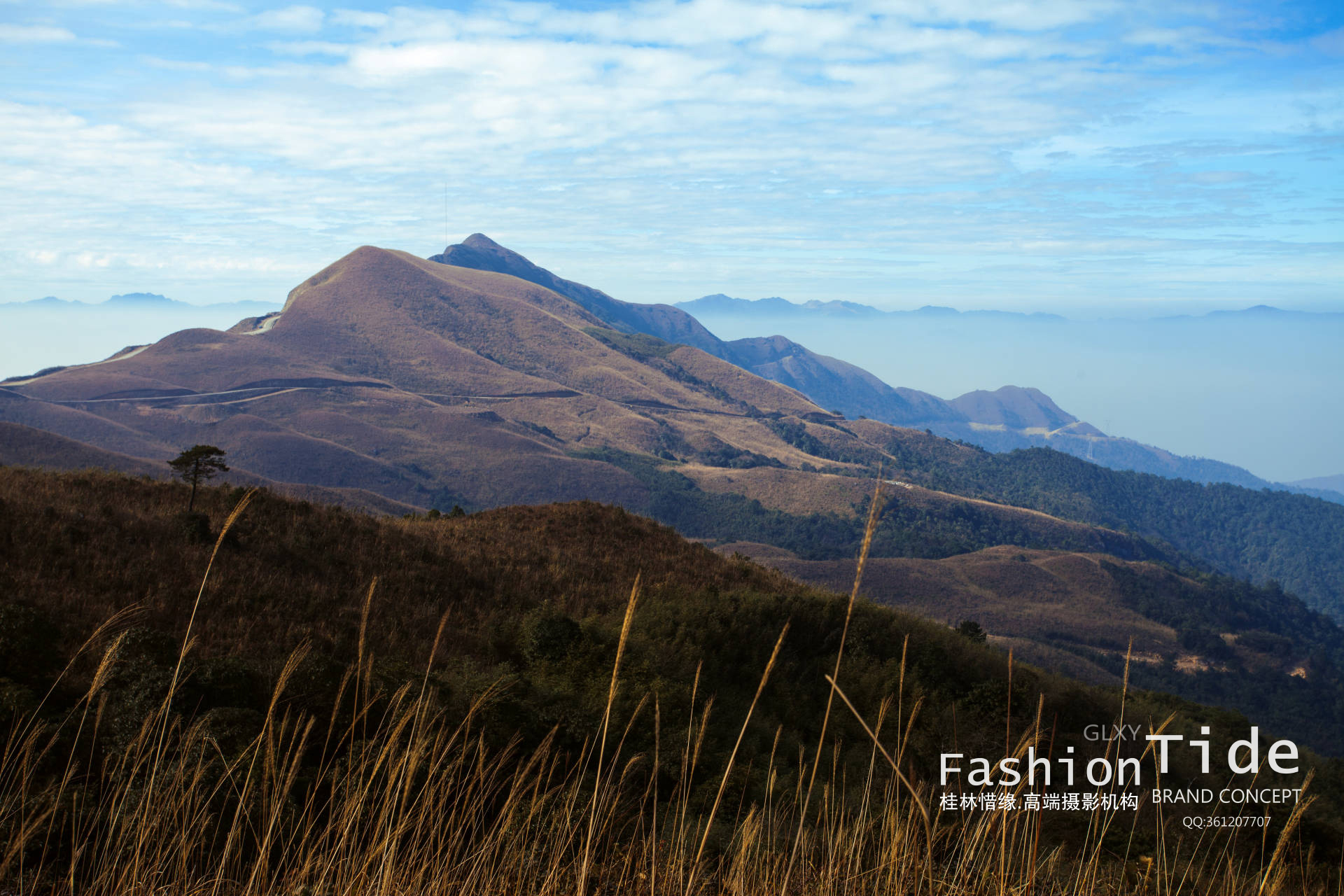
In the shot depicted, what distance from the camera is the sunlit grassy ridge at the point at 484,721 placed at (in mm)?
3967

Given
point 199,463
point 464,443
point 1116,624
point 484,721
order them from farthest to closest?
point 464,443 < point 1116,624 < point 199,463 < point 484,721

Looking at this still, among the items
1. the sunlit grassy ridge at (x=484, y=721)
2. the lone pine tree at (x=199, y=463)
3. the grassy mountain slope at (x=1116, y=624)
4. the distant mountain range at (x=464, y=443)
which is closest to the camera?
the sunlit grassy ridge at (x=484, y=721)

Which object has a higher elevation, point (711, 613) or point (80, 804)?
point (80, 804)

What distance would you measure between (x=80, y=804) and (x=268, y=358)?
187 meters

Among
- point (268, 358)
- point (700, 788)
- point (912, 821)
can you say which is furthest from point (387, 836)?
point (268, 358)

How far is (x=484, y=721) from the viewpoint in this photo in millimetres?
8953

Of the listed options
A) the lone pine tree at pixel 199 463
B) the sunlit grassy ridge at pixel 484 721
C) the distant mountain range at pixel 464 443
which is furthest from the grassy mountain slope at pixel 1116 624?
the lone pine tree at pixel 199 463

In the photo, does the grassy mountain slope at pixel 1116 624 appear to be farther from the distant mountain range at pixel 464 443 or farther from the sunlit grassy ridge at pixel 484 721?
the sunlit grassy ridge at pixel 484 721

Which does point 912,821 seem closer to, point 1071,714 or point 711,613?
point 711,613

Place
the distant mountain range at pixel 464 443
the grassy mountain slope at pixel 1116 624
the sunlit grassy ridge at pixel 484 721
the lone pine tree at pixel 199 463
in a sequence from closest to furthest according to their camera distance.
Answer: the sunlit grassy ridge at pixel 484 721, the lone pine tree at pixel 199 463, the grassy mountain slope at pixel 1116 624, the distant mountain range at pixel 464 443

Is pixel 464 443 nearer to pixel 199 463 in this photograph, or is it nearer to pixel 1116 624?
pixel 1116 624

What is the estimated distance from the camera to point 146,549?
45.9 ft

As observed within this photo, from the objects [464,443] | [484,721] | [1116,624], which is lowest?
[1116,624]

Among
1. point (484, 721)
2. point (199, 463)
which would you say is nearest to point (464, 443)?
point (199, 463)
